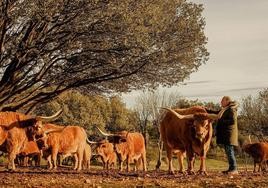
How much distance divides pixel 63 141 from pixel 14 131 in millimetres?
3958

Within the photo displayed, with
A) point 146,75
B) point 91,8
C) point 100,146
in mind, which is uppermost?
point 91,8

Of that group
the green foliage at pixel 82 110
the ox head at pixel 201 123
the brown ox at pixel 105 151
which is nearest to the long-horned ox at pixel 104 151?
the brown ox at pixel 105 151

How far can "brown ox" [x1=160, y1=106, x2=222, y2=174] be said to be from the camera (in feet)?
44.7

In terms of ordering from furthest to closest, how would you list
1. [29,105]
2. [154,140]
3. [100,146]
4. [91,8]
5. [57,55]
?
[154,140], [100,146], [29,105], [57,55], [91,8]

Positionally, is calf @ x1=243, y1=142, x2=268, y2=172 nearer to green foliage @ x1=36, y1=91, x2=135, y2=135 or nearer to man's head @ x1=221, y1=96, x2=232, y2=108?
man's head @ x1=221, y1=96, x2=232, y2=108

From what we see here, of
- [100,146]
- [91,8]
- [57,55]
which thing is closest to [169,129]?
[91,8]

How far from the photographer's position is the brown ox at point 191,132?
13625 mm

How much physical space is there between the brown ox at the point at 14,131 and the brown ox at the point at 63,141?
127 cm

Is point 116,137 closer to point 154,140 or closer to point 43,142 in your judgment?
point 43,142

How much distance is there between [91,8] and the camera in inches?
757

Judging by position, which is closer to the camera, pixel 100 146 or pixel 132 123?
pixel 100 146

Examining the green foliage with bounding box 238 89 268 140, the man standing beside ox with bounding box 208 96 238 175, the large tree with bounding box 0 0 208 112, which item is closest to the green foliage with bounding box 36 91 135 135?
the green foliage with bounding box 238 89 268 140

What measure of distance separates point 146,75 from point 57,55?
4822 millimetres

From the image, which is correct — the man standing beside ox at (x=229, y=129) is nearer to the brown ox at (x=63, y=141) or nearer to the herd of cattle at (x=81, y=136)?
the herd of cattle at (x=81, y=136)
